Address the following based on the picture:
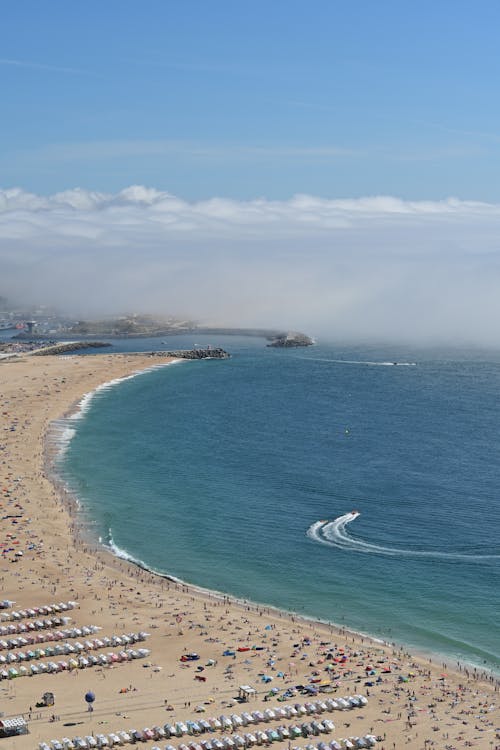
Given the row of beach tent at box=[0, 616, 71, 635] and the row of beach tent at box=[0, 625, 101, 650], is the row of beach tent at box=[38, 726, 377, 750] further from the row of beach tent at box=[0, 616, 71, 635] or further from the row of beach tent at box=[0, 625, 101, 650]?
Result: the row of beach tent at box=[0, 616, 71, 635]

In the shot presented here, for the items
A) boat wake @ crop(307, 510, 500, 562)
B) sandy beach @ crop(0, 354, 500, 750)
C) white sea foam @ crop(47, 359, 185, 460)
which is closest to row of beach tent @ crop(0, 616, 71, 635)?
sandy beach @ crop(0, 354, 500, 750)

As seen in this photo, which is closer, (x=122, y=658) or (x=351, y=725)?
(x=351, y=725)

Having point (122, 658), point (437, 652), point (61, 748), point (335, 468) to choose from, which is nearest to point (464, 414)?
point (335, 468)

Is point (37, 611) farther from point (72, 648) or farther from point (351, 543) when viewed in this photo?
point (351, 543)

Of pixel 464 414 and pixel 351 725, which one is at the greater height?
pixel 464 414

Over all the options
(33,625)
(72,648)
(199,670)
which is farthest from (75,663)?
(199,670)

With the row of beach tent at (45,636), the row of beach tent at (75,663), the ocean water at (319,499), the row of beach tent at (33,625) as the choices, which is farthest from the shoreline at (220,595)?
the row of beach tent at (75,663)

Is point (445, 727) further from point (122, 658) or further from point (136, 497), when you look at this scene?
point (136, 497)
